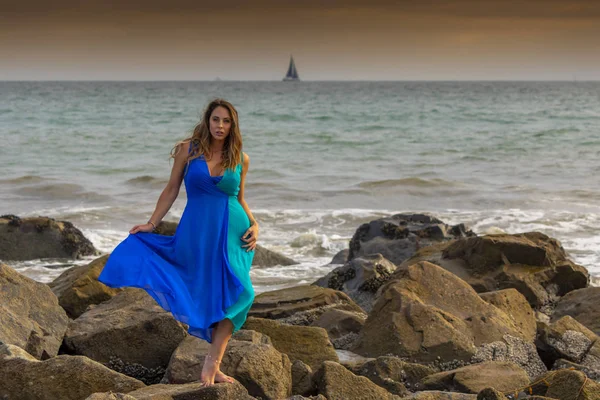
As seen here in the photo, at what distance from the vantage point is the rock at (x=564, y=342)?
21.0ft

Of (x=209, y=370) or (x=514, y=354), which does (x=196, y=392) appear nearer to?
(x=209, y=370)

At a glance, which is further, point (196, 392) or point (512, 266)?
point (512, 266)

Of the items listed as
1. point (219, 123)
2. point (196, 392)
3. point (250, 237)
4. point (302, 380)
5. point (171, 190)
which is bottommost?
point (302, 380)

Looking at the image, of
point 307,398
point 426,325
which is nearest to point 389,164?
point 426,325

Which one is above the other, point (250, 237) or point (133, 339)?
point (250, 237)

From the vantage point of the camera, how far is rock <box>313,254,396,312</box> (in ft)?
28.9

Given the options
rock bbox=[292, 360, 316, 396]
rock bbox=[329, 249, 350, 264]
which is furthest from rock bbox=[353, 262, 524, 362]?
rock bbox=[329, 249, 350, 264]

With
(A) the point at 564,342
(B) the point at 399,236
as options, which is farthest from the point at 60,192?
(A) the point at 564,342

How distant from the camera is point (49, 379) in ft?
15.7

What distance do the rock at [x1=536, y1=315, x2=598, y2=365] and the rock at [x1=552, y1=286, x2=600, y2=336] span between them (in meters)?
0.75

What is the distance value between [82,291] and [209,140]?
3.10m

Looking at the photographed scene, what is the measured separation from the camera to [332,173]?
22703mm

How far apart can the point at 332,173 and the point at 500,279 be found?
1431 cm

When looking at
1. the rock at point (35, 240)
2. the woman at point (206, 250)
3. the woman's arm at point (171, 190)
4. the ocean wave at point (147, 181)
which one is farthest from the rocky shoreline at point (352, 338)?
the ocean wave at point (147, 181)
